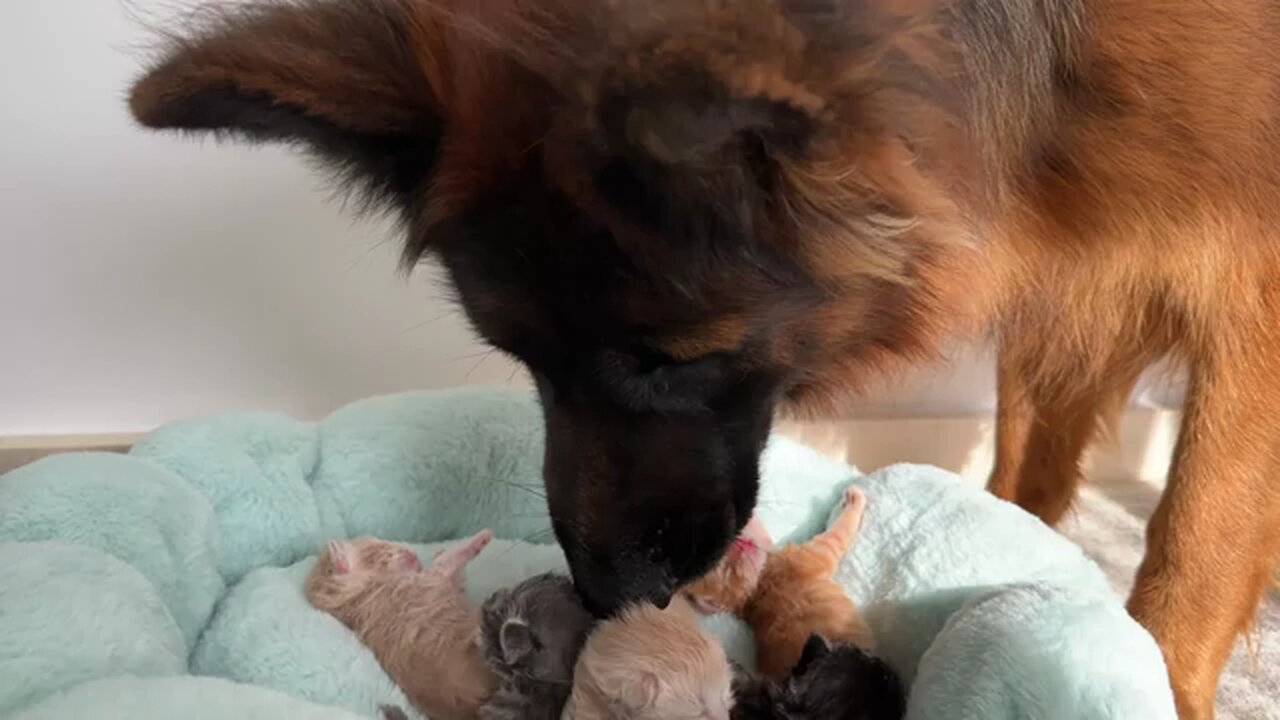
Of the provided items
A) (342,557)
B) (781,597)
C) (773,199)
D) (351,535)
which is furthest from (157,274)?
(773,199)

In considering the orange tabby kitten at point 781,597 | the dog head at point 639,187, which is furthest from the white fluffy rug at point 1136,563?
the dog head at point 639,187

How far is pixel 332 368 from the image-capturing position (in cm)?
223

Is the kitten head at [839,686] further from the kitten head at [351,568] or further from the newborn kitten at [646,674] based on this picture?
the kitten head at [351,568]

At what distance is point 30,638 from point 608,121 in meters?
0.77

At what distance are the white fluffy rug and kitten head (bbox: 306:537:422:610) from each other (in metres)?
1.20

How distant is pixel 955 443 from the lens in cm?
243

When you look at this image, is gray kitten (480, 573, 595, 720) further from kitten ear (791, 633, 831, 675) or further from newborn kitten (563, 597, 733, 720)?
kitten ear (791, 633, 831, 675)

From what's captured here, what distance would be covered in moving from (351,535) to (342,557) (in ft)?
0.94

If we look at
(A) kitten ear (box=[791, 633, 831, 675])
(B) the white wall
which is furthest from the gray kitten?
(B) the white wall

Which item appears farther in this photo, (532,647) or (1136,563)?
(1136,563)

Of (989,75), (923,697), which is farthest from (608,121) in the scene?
(923,697)

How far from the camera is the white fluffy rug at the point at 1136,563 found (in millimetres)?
1709

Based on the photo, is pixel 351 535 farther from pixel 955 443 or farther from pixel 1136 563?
pixel 1136 563

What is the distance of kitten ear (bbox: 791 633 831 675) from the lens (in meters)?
1.28
